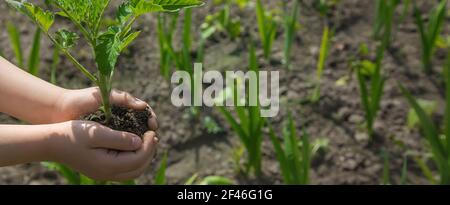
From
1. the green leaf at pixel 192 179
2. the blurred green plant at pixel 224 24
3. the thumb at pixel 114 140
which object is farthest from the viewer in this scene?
the blurred green plant at pixel 224 24

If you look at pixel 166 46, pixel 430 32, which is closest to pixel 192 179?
pixel 166 46

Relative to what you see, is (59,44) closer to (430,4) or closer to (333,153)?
(333,153)

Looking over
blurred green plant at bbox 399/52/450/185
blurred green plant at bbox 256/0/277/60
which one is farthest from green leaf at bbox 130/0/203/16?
blurred green plant at bbox 256/0/277/60

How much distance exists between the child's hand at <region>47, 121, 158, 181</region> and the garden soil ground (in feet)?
2.38

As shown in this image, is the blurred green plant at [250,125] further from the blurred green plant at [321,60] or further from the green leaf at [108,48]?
the green leaf at [108,48]

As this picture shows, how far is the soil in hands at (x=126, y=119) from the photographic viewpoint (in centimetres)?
125

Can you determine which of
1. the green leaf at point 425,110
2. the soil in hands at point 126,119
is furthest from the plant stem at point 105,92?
the green leaf at point 425,110

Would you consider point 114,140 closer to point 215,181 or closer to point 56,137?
point 56,137

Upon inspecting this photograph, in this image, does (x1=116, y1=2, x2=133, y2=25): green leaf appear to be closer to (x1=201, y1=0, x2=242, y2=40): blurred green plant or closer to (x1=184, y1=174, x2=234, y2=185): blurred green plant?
(x1=184, y1=174, x2=234, y2=185): blurred green plant

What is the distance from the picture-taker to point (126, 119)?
127 centimetres

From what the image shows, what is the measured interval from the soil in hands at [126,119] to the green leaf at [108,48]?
175 millimetres

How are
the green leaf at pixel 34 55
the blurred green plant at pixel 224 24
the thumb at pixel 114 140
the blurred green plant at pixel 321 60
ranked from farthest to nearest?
the blurred green plant at pixel 224 24 < the blurred green plant at pixel 321 60 < the green leaf at pixel 34 55 < the thumb at pixel 114 140

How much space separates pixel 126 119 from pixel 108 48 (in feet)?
0.73
